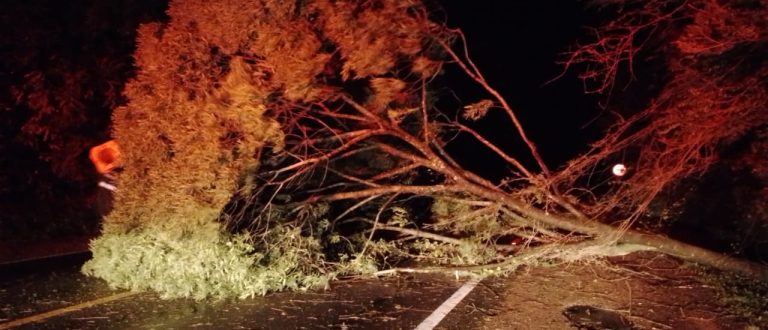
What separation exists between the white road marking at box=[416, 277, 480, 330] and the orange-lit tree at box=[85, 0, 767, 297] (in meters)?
0.51

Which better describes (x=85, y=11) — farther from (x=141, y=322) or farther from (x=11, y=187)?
(x=141, y=322)

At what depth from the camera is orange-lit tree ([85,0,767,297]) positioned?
260 inches

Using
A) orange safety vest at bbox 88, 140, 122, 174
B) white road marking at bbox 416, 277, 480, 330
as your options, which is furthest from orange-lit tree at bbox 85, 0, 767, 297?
white road marking at bbox 416, 277, 480, 330

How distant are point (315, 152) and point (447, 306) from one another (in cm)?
264

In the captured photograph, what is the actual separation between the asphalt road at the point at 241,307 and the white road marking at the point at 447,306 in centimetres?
6

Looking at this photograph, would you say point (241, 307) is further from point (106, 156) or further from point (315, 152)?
point (106, 156)

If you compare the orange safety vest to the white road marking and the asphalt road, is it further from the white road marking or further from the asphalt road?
the white road marking

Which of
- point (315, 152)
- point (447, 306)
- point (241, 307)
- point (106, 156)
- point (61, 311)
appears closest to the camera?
point (61, 311)

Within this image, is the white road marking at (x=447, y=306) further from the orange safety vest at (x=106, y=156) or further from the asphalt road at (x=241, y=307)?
the orange safety vest at (x=106, y=156)

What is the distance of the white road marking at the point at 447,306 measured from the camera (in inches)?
240

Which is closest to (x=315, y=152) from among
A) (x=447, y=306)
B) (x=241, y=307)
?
(x=241, y=307)

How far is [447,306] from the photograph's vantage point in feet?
22.2

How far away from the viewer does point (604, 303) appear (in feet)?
22.8

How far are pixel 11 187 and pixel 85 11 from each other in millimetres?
3952
